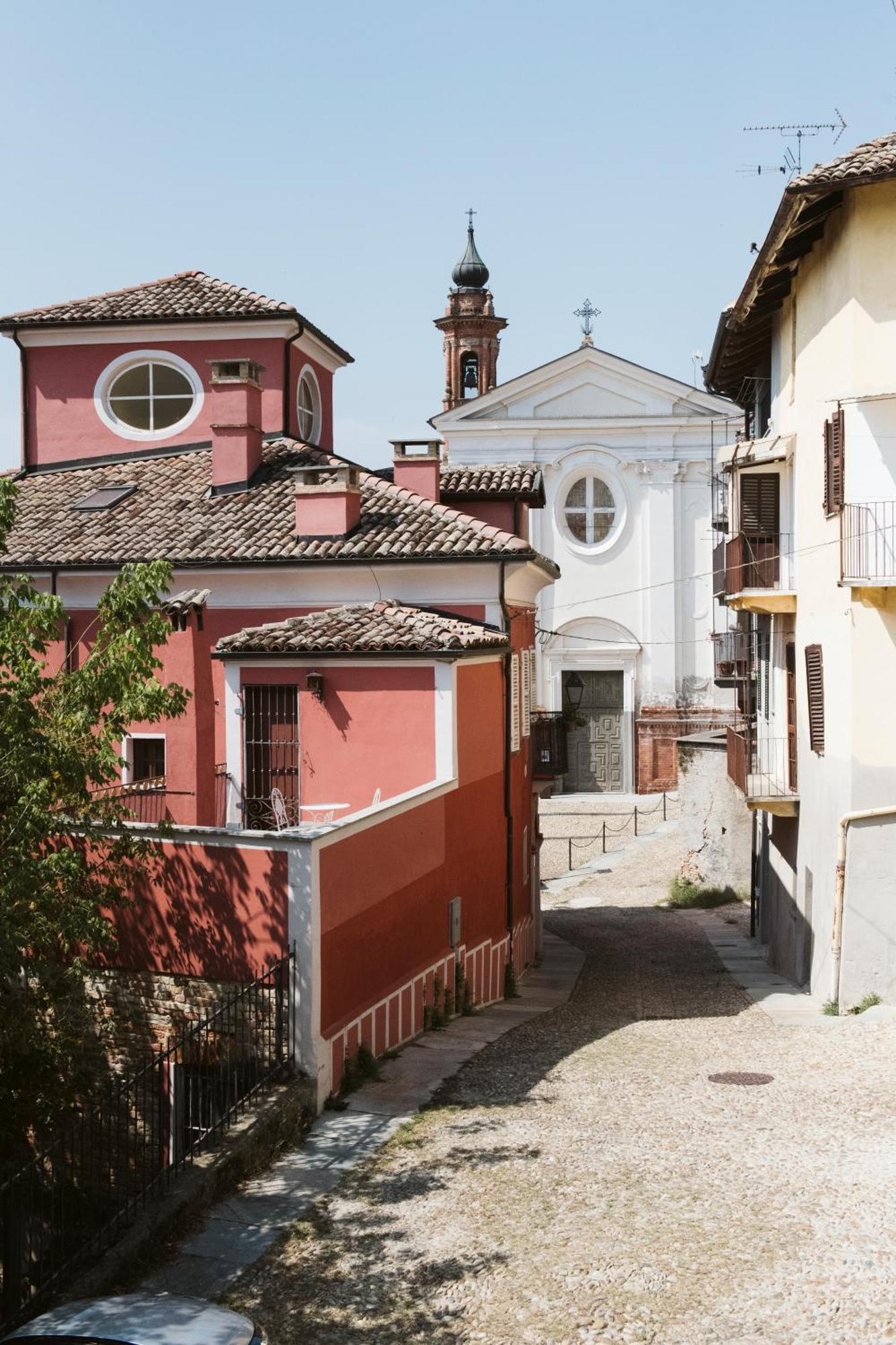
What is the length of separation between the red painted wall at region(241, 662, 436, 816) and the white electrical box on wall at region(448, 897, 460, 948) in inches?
55.0

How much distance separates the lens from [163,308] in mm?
23312

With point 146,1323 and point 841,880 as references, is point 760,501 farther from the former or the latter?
point 146,1323

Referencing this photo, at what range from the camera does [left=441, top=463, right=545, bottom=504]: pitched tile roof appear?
69.9 feet

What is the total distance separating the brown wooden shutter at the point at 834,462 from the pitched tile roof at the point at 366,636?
4402mm

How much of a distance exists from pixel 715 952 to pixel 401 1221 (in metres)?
16.2

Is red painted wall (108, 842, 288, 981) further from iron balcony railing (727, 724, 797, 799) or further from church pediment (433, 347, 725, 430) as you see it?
church pediment (433, 347, 725, 430)

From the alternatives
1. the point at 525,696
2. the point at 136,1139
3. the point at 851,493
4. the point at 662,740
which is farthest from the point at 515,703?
the point at 662,740

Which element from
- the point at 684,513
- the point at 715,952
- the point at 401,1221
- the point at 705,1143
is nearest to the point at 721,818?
the point at 715,952

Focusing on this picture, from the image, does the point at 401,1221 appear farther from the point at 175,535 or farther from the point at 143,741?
the point at 175,535

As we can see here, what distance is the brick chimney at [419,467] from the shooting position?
20656 mm

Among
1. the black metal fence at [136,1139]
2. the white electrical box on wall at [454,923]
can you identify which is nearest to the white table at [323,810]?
the white electrical box on wall at [454,923]

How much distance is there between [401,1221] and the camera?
8758 millimetres

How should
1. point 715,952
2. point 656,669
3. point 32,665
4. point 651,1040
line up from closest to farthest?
point 32,665 < point 651,1040 < point 715,952 < point 656,669

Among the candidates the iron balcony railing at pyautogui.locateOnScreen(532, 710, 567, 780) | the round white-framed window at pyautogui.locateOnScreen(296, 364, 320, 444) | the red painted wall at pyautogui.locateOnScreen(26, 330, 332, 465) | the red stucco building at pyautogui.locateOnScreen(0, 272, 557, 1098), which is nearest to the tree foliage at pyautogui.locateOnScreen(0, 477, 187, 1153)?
the red stucco building at pyautogui.locateOnScreen(0, 272, 557, 1098)
